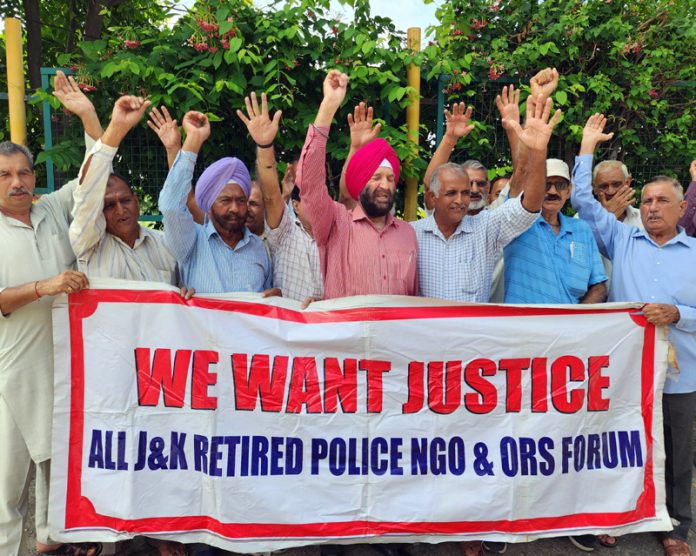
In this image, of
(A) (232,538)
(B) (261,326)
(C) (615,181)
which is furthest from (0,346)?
(C) (615,181)

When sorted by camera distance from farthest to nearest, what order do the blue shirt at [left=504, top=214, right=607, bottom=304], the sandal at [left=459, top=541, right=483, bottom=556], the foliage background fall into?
the foliage background, the blue shirt at [left=504, top=214, right=607, bottom=304], the sandal at [left=459, top=541, right=483, bottom=556]

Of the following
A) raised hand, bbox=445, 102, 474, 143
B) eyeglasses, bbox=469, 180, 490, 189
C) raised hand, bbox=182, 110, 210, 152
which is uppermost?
raised hand, bbox=445, 102, 474, 143

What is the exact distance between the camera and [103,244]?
3.06m

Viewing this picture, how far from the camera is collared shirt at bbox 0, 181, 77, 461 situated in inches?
113

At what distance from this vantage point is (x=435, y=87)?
4965mm

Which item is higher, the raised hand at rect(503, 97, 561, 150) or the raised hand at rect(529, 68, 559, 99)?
the raised hand at rect(529, 68, 559, 99)

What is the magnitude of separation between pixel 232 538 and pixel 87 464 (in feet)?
2.79

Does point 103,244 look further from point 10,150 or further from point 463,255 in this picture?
point 463,255

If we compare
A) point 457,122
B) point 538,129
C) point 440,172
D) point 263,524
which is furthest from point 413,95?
point 263,524

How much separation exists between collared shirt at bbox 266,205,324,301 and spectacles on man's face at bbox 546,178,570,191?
1536 mm

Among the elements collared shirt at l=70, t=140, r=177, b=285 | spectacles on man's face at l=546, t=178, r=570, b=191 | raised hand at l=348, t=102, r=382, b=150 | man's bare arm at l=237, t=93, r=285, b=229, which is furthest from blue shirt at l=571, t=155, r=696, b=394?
collared shirt at l=70, t=140, r=177, b=285

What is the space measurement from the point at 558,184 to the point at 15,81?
4141mm

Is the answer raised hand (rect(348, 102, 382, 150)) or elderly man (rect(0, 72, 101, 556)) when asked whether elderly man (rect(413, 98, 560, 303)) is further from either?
elderly man (rect(0, 72, 101, 556))

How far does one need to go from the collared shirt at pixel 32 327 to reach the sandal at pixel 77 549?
0.63 m
